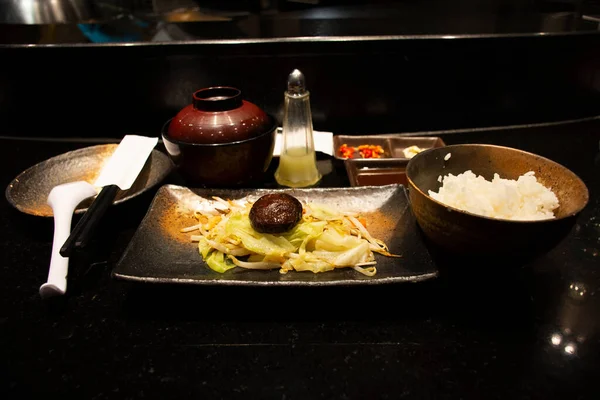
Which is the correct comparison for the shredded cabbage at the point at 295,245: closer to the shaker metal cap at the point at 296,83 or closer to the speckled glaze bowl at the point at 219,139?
the speckled glaze bowl at the point at 219,139

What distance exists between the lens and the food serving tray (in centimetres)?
116

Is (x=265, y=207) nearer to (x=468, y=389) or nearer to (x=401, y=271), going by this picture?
(x=401, y=271)

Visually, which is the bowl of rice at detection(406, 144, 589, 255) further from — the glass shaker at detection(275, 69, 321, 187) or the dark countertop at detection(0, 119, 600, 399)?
the glass shaker at detection(275, 69, 321, 187)

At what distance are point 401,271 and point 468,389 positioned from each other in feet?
1.19

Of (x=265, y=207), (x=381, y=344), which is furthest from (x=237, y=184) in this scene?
(x=381, y=344)

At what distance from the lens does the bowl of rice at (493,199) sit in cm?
106

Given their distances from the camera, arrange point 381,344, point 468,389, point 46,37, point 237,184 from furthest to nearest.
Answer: point 46,37 < point 237,184 < point 381,344 < point 468,389

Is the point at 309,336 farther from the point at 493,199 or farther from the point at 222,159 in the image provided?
the point at 222,159

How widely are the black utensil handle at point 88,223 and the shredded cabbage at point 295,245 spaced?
0.28 m

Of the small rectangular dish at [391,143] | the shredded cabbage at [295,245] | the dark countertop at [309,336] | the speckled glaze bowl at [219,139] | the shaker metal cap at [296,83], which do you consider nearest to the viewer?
the dark countertop at [309,336]

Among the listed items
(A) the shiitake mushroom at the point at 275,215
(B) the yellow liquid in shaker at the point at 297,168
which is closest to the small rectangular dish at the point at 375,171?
(B) the yellow liquid in shaker at the point at 297,168

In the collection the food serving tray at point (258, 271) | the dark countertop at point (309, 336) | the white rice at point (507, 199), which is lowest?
the dark countertop at point (309, 336)

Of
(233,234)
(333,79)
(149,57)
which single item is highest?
(149,57)

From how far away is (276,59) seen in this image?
235cm
